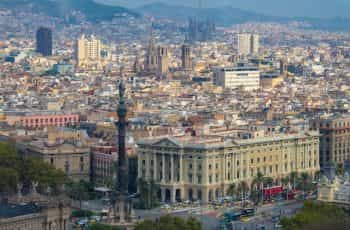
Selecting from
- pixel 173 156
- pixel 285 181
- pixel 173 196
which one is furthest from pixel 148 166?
pixel 285 181

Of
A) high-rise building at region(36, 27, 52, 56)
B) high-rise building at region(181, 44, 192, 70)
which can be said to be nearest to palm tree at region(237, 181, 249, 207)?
high-rise building at region(181, 44, 192, 70)

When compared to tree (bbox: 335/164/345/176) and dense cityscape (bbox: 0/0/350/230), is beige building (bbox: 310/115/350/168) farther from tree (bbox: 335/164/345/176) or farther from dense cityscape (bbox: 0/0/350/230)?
tree (bbox: 335/164/345/176)

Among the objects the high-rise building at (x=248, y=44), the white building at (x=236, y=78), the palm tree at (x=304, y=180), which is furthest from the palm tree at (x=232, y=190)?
the high-rise building at (x=248, y=44)

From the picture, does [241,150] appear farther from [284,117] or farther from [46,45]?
[46,45]

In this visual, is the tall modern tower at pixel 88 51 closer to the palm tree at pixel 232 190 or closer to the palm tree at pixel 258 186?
the palm tree at pixel 258 186

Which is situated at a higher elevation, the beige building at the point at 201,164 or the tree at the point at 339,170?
the beige building at the point at 201,164

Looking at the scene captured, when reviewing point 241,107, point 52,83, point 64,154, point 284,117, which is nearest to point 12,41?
point 52,83
